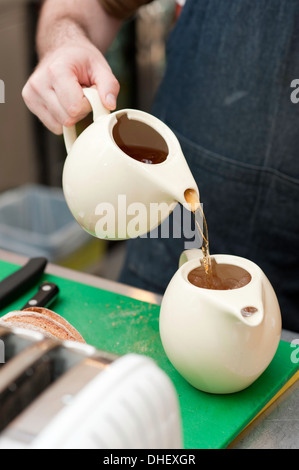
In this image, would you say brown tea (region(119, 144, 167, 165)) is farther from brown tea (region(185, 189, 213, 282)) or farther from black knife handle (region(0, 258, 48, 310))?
black knife handle (region(0, 258, 48, 310))

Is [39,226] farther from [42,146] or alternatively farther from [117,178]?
[117,178]

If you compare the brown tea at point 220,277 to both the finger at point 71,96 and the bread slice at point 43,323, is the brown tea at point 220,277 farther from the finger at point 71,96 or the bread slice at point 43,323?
the finger at point 71,96

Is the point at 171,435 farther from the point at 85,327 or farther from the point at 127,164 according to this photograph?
the point at 85,327

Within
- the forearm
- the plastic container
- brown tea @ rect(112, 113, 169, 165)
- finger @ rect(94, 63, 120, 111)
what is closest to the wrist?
the forearm

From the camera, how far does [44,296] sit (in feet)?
3.59

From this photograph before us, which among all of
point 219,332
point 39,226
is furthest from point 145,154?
point 39,226

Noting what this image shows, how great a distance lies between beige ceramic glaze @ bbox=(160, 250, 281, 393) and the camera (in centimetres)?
80

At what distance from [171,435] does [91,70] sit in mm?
695

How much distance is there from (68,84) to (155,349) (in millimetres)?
457

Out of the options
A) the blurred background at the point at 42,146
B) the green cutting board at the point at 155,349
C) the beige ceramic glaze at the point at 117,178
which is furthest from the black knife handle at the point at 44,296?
the blurred background at the point at 42,146

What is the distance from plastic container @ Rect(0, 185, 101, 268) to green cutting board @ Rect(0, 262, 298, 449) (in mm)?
1071

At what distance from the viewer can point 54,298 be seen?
3.72 feet
